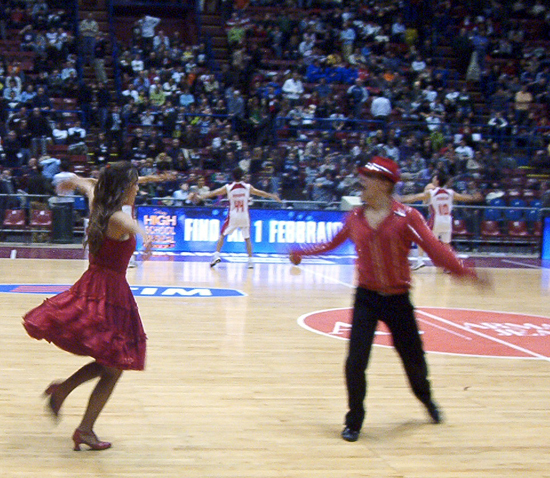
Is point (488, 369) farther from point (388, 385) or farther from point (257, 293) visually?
point (257, 293)

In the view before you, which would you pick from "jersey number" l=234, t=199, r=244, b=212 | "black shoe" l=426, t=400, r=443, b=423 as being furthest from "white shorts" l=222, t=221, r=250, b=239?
"black shoe" l=426, t=400, r=443, b=423

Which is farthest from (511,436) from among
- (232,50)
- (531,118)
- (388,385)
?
(232,50)

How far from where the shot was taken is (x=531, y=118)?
23203mm

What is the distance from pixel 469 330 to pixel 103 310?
17.9ft

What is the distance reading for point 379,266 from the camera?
475cm

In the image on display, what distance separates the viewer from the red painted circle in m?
7.67

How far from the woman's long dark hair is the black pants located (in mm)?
1588

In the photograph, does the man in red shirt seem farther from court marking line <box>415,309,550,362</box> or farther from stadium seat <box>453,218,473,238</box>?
stadium seat <box>453,218,473,238</box>

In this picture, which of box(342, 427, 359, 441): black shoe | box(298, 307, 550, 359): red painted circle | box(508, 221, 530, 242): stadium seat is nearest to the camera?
box(342, 427, 359, 441): black shoe

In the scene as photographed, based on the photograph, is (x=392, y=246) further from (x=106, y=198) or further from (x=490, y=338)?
(x=490, y=338)

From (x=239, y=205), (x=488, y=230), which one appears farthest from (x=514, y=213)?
(x=239, y=205)

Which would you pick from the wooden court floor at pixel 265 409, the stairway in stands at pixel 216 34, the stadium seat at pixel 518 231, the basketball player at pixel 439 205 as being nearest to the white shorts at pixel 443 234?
the basketball player at pixel 439 205

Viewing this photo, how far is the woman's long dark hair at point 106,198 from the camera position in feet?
14.1

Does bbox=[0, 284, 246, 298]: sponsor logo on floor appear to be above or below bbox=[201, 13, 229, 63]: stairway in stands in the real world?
below
